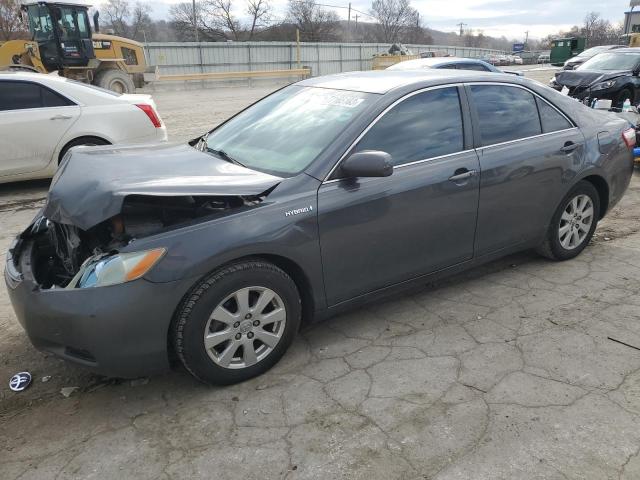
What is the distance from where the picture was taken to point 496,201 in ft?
12.2

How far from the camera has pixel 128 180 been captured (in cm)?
279

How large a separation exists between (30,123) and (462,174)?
5.57 m

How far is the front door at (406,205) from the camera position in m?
3.09

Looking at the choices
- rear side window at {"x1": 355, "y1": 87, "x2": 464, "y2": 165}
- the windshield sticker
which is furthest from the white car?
rear side window at {"x1": 355, "y1": 87, "x2": 464, "y2": 165}

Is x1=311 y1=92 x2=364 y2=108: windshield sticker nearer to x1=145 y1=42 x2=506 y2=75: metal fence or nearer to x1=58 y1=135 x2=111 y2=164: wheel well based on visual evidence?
x1=58 y1=135 x2=111 y2=164: wheel well

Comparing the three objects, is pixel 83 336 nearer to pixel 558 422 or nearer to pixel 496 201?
pixel 558 422

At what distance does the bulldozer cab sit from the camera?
16402mm

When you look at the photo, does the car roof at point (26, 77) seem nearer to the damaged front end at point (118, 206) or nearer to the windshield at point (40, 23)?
the damaged front end at point (118, 206)

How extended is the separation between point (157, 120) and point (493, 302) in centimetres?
544

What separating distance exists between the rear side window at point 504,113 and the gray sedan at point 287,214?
0.4 inches

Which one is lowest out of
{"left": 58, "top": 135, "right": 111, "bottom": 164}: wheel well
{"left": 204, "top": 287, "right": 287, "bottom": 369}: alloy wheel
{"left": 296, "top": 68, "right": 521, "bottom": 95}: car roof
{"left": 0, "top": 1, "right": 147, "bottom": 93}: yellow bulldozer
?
{"left": 204, "top": 287, "right": 287, "bottom": 369}: alloy wheel

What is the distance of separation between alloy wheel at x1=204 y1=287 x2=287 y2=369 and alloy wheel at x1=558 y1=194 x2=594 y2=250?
8.65ft

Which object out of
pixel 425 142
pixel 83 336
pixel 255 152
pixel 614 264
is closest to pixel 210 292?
pixel 83 336

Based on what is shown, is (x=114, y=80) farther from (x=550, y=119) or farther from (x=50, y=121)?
(x=550, y=119)
